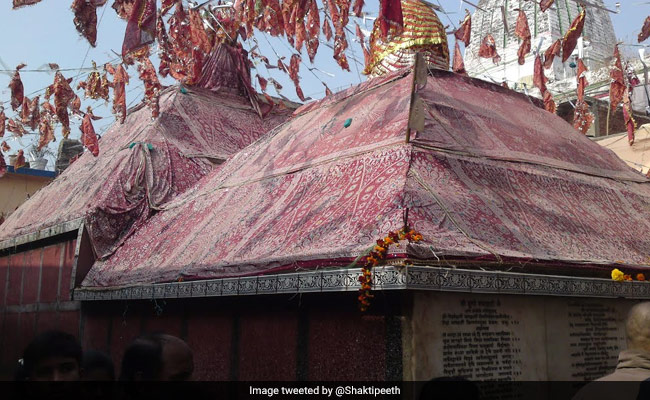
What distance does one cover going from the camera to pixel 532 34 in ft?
84.6

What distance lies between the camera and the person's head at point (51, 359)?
2.80 m

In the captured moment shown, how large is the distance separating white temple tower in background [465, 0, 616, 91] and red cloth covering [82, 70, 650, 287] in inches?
625

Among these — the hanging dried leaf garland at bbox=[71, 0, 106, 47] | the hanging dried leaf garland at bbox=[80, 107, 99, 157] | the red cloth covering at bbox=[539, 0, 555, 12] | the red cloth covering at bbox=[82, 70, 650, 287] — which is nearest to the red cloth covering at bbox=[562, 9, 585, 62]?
the red cloth covering at bbox=[539, 0, 555, 12]

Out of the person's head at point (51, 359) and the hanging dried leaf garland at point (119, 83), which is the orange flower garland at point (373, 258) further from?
→ the hanging dried leaf garland at point (119, 83)

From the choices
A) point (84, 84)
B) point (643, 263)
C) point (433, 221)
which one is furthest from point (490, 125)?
point (84, 84)

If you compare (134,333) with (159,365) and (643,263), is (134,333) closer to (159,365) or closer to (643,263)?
(159,365)

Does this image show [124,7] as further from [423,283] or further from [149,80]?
[423,283]

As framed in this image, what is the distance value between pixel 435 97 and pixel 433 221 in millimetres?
2375

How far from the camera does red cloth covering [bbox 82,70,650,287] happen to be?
4664mm

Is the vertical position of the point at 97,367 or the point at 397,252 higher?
the point at 397,252

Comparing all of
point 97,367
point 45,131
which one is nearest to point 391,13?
point 97,367

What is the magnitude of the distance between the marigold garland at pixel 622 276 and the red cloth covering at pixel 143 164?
5.69m

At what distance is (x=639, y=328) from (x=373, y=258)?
1667 millimetres

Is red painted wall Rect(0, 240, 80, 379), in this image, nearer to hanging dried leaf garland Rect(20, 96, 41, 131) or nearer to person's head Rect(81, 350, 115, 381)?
hanging dried leaf garland Rect(20, 96, 41, 131)
